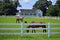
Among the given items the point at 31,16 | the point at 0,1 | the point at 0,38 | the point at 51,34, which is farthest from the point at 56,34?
the point at 31,16

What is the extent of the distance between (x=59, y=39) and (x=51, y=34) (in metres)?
1.40

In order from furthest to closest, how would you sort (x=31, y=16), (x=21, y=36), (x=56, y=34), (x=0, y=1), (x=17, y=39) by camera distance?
(x=31, y=16) < (x=0, y=1) < (x=56, y=34) < (x=21, y=36) < (x=17, y=39)

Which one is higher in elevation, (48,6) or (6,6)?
(48,6)

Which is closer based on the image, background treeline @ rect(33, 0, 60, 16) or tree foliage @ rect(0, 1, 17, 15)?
background treeline @ rect(33, 0, 60, 16)

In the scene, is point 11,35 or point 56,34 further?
point 56,34

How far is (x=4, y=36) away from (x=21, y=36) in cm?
108

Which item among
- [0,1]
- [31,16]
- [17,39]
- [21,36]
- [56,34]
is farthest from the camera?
[31,16]

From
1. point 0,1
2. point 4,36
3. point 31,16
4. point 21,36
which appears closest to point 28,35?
point 21,36

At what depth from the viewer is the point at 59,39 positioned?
37.2 feet

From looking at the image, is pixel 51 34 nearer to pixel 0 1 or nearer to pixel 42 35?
pixel 42 35

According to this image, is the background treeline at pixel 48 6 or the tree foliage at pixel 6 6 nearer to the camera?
the background treeline at pixel 48 6

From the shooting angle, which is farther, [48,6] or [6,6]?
[6,6]

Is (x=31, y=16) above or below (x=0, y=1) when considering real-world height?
below

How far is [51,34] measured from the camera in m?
12.7
